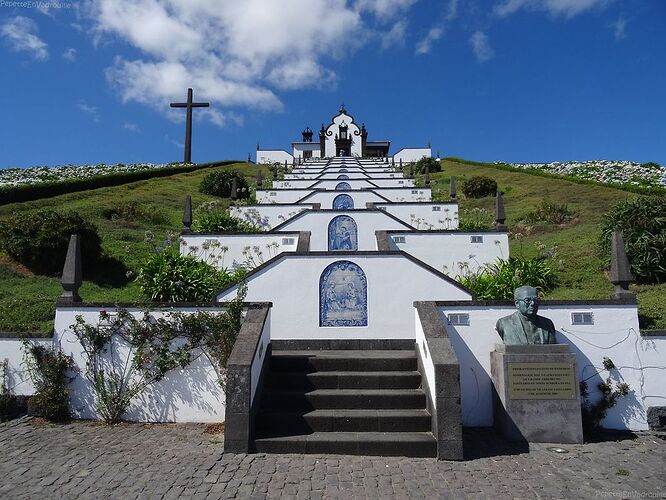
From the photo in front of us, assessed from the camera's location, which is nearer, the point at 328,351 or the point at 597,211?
the point at 328,351

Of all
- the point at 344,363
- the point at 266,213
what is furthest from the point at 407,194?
the point at 344,363

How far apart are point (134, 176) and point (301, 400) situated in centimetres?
3237

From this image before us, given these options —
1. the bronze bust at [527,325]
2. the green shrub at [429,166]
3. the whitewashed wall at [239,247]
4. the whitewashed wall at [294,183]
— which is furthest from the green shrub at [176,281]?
the green shrub at [429,166]

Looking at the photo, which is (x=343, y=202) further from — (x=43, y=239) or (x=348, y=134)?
(x=348, y=134)

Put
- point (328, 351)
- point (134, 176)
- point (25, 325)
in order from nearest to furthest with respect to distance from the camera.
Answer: point (328, 351)
point (25, 325)
point (134, 176)

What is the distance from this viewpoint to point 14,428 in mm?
7082

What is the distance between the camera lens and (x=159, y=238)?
1872 cm

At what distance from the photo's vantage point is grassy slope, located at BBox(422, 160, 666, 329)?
11.6 meters

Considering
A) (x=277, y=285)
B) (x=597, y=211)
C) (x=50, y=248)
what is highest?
(x=597, y=211)

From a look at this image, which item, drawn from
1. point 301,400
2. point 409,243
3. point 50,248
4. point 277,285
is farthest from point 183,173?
point 301,400

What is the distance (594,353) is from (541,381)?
1505 mm

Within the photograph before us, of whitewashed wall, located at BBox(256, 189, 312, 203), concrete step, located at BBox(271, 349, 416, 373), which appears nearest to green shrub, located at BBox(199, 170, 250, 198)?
whitewashed wall, located at BBox(256, 189, 312, 203)

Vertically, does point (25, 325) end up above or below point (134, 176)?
below

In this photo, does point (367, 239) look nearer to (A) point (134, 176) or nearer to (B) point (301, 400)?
(B) point (301, 400)
